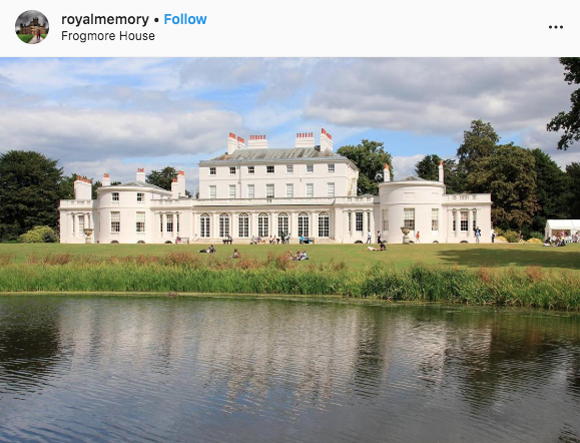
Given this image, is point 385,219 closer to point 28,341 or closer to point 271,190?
point 271,190

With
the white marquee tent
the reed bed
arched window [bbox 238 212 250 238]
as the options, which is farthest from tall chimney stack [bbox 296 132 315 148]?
the reed bed

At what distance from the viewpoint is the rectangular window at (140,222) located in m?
59.8

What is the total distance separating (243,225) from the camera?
58.8 meters

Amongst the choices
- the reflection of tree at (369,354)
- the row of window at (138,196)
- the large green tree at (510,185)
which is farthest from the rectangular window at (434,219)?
the reflection of tree at (369,354)

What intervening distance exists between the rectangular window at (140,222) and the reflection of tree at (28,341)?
37.2m

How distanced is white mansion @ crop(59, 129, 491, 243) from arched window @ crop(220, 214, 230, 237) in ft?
0.31

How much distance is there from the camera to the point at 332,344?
15.9 m

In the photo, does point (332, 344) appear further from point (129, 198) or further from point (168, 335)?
point (129, 198)

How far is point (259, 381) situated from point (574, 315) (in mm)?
12641

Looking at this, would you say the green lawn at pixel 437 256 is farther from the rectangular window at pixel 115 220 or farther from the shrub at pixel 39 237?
the shrub at pixel 39 237

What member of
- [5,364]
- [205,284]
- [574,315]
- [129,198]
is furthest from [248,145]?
[5,364]

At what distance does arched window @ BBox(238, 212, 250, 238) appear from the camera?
5866cm

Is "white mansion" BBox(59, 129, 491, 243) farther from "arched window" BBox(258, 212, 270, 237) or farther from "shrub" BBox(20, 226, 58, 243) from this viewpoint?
"shrub" BBox(20, 226, 58, 243)

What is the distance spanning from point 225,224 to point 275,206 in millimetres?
5179
